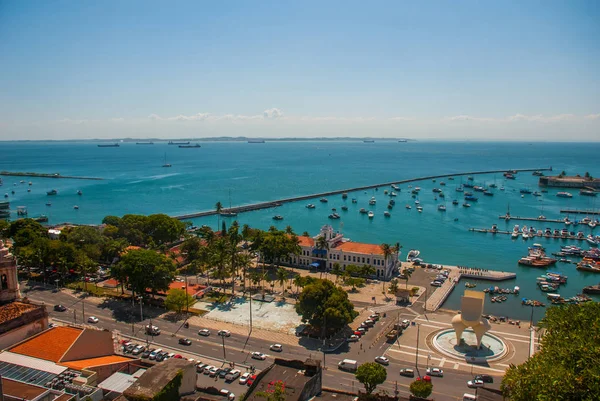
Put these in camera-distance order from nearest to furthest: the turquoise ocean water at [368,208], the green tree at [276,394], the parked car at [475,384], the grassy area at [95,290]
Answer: the green tree at [276,394], the parked car at [475,384], the grassy area at [95,290], the turquoise ocean water at [368,208]

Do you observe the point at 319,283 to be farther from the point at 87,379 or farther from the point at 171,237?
the point at 171,237

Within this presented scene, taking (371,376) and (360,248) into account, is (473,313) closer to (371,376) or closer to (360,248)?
(371,376)

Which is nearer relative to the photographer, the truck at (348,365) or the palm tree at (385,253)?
the truck at (348,365)

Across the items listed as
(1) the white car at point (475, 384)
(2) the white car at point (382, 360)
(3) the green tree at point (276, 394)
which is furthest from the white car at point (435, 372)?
(3) the green tree at point (276, 394)

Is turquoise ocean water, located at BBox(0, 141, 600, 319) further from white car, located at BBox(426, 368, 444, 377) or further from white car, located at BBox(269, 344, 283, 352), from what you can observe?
white car, located at BBox(269, 344, 283, 352)

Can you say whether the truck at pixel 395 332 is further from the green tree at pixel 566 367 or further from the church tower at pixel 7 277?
the church tower at pixel 7 277

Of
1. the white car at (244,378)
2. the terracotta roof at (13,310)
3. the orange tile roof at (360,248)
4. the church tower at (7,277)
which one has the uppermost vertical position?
the church tower at (7,277)

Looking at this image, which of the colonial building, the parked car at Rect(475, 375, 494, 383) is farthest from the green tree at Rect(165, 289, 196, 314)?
the parked car at Rect(475, 375, 494, 383)

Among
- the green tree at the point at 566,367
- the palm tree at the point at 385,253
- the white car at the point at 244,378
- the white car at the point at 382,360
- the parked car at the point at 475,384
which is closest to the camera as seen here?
the green tree at the point at 566,367
